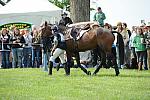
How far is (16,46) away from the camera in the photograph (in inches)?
900

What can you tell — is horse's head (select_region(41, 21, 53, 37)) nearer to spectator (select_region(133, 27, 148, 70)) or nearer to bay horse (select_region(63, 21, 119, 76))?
bay horse (select_region(63, 21, 119, 76))

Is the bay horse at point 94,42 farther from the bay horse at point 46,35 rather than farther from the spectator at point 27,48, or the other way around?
the spectator at point 27,48

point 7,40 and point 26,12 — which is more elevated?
point 26,12

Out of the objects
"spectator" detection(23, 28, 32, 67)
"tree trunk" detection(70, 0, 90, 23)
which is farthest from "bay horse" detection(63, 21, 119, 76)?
"tree trunk" detection(70, 0, 90, 23)

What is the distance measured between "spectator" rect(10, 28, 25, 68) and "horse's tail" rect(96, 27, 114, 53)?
6632 mm

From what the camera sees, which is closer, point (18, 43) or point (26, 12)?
point (18, 43)

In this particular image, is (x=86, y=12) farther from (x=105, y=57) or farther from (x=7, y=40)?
(x=105, y=57)

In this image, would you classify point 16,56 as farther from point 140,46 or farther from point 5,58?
point 140,46

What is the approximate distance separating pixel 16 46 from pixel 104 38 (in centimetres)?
699

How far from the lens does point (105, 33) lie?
16.9 metres

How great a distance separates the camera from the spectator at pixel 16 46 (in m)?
22.7

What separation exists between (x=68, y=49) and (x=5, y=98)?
21.1 feet

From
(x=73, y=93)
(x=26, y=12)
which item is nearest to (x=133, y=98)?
(x=73, y=93)

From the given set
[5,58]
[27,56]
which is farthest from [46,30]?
[5,58]
